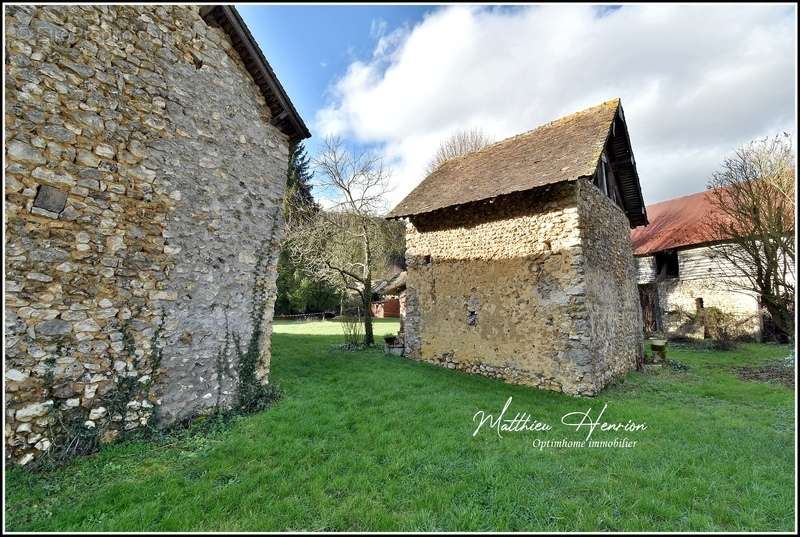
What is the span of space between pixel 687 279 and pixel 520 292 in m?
14.1

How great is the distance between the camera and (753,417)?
5.90 meters

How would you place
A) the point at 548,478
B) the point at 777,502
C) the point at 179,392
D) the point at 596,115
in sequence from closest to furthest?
the point at 777,502, the point at 548,478, the point at 179,392, the point at 596,115

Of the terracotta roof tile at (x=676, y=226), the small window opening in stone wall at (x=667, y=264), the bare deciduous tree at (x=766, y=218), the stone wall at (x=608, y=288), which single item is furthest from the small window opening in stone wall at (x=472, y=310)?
the small window opening in stone wall at (x=667, y=264)

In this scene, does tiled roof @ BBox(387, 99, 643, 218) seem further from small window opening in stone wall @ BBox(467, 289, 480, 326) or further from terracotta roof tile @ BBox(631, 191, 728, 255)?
terracotta roof tile @ BBox(631, 191, 728, 255)

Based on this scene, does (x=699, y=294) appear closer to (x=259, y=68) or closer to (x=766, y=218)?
(x=766, y=218)

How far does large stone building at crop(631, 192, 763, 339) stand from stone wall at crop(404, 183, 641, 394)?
8.76 m

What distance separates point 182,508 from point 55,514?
1.00m

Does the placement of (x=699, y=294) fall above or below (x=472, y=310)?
above

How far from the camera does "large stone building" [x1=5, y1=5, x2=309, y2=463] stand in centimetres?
372

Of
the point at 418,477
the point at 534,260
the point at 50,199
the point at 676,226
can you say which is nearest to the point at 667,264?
the point at 676,226

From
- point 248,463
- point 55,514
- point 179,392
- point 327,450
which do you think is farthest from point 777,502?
point 179,392

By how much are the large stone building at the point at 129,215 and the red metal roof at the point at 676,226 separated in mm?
19587

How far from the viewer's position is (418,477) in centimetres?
372

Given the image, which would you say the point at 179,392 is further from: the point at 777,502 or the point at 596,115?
the point at 596,115
